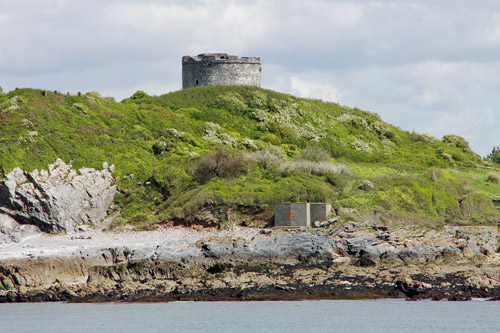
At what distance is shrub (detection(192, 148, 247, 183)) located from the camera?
6328 cm

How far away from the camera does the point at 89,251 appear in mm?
51750

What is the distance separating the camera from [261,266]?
164ft

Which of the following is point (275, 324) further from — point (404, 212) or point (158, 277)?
point (404, 212)

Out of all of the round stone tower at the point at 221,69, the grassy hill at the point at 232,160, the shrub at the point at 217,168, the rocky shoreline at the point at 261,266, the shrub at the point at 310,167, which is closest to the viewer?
the rocky shoreline at the point at 261,266

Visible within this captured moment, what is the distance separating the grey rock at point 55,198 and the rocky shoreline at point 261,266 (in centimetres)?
287

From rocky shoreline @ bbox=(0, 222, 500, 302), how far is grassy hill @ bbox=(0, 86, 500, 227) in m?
3.68

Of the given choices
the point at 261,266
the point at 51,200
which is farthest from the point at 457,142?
the point at 51,200

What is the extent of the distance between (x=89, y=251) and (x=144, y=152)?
1841cm

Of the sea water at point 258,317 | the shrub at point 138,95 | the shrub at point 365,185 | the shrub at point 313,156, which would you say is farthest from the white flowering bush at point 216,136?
the sea water at point 258,317

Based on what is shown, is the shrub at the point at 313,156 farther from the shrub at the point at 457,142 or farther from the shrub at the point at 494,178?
the shrub at the point at 457,142

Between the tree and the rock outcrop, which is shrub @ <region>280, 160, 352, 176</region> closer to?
the rock outcrop

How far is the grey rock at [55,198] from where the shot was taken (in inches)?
2261

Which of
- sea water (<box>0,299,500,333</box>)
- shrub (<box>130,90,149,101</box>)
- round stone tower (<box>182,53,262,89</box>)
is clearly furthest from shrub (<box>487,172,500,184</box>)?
shrub (<box>130,90,149,101</box>)

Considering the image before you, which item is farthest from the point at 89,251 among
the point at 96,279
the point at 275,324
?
the point at 275,324
